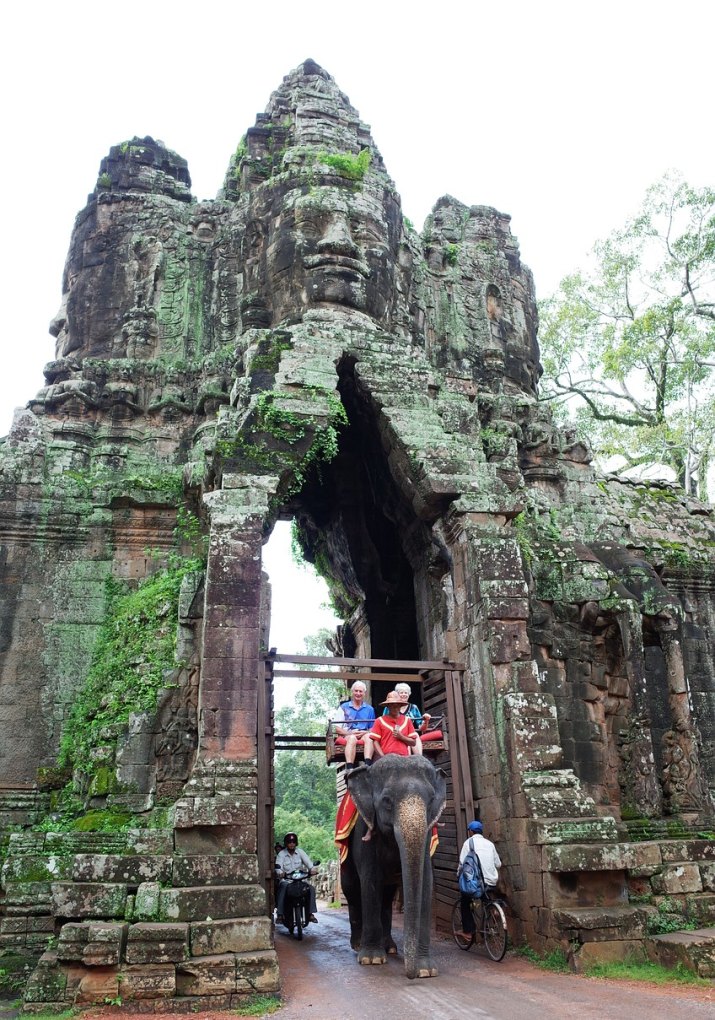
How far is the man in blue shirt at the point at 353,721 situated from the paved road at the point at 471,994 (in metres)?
1.90

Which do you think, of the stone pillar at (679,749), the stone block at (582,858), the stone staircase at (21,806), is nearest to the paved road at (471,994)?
the stone block at (582,858)

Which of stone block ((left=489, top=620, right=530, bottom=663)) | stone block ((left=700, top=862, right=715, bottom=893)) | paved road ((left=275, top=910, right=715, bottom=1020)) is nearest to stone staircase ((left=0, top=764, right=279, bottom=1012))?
paved road ((left=275, top=910, right=715, bottom=1020))

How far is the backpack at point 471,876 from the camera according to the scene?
789cm

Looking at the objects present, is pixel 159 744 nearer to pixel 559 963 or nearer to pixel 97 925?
pixel 97 925

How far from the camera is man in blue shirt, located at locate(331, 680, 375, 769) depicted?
325 inches

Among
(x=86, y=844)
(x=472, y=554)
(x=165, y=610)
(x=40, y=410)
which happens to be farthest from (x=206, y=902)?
(x=40, y=410)

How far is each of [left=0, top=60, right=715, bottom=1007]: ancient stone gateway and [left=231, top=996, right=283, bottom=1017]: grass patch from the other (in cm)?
15

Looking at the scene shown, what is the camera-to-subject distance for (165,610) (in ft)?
32.4

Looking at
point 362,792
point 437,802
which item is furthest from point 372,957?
point 437,802

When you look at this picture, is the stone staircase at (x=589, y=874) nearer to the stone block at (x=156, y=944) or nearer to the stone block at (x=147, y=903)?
the stone block at (x=156, y=944)

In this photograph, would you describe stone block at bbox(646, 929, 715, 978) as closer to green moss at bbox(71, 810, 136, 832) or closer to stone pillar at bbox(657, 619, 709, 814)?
stone pillar at bbox(657, 619, 709, 814)

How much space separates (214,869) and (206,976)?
0.91 metres

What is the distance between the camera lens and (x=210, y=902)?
22.2 feet

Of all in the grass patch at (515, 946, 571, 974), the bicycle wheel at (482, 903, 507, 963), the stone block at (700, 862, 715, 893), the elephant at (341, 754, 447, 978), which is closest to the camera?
the elephant at (341, 754, 447, 978)
